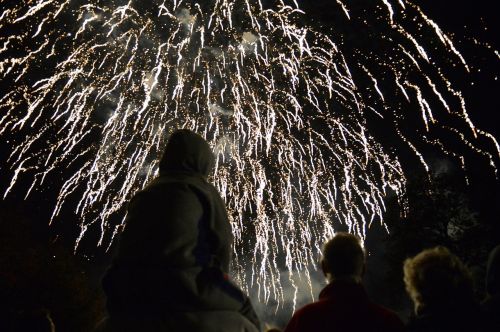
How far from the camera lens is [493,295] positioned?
373 centimetres

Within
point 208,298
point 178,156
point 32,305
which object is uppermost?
point 32,305

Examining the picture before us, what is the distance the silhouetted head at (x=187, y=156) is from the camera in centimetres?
281

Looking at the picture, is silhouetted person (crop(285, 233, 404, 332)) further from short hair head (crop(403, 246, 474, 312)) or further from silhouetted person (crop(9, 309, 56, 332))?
silhouetted person (crop(9, 309, 56, 332))

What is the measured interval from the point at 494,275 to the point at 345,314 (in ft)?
5.01

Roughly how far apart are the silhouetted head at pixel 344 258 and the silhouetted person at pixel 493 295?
3.34ft

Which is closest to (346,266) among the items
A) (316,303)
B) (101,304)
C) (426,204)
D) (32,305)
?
(316,303)

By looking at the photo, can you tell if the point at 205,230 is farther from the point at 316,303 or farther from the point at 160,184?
the point at 316,303

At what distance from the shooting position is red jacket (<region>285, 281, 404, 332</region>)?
3391 mm

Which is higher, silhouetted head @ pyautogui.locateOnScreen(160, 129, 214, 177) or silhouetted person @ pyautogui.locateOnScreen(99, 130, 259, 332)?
silhouetted head @ pyautogui.locateOnScreen(160, 129, 214, 177)

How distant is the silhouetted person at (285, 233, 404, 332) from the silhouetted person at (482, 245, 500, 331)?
67 cm

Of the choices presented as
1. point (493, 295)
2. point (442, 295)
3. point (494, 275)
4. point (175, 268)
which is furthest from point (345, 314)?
point (175, 268)

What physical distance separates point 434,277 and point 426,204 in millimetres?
22181

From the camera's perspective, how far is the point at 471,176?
20891mm

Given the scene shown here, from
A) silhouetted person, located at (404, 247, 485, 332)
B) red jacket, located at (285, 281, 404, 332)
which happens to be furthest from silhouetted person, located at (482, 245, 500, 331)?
red jacket, located at (285, 281, 404, 332)
